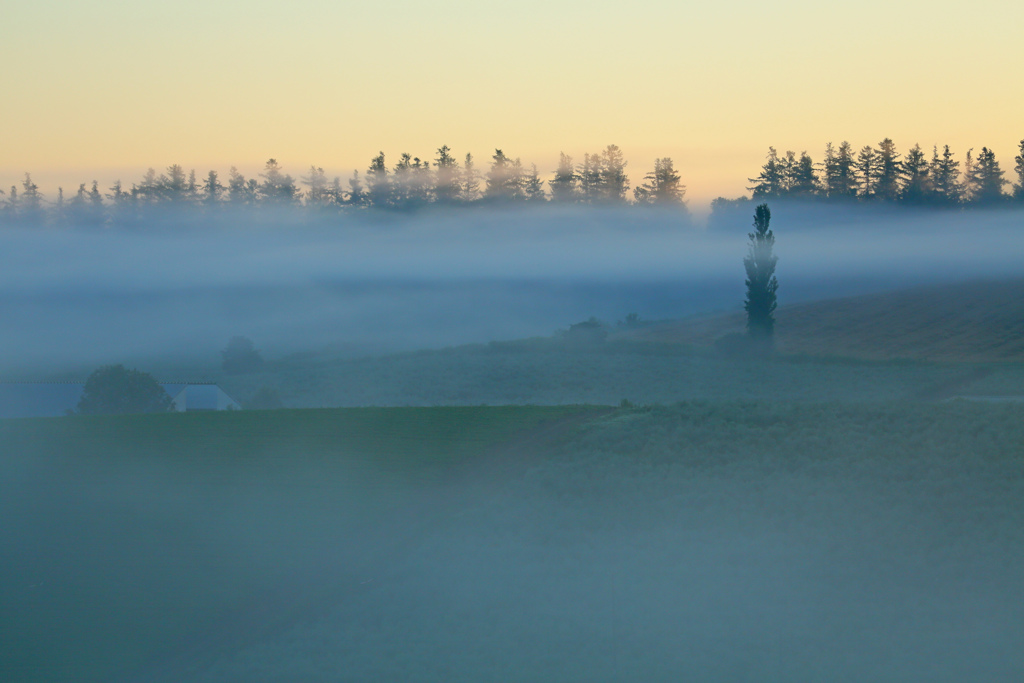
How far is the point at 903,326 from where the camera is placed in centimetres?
5306

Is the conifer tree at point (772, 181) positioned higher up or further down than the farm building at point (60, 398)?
higher up

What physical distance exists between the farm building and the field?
63.5 ft

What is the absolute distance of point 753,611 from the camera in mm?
11734

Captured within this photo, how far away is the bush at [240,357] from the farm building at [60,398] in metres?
14.7

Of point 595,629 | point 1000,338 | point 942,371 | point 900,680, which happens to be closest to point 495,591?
point 595,629

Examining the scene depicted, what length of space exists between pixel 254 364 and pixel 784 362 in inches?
1281

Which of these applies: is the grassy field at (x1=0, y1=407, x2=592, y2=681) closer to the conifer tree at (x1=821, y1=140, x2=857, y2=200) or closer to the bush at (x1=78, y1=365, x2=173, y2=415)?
the bush at (x1=78, y1=365, x2=173, y2=415)

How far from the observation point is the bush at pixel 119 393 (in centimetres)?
3566

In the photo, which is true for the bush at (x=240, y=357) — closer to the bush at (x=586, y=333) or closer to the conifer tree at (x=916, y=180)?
the bush at (x=586, y=333)

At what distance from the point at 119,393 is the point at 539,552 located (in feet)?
91.0

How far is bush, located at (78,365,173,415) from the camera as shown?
3566 centimetres

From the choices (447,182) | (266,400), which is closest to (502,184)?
(447,182)

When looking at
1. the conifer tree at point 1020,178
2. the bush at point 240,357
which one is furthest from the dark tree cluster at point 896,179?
the bush at point 240,357

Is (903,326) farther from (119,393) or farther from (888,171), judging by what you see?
(119,393)
